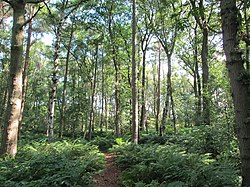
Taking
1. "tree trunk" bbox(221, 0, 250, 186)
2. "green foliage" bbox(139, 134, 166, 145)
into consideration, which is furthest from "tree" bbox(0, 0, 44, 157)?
"green foliage" bbox(139, 134, 166, 145)

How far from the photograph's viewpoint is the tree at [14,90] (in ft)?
21.2

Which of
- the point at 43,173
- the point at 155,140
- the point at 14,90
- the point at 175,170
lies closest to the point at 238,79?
the point at 175,170

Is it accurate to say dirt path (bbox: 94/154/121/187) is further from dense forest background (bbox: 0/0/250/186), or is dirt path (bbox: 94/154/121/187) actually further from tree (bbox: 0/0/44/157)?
tree (bbox: 0/0/44/157)

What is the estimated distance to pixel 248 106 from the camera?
12.5 feet

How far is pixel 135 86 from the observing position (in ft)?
34.5

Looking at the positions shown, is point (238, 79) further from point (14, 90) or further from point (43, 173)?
point (14, 90)

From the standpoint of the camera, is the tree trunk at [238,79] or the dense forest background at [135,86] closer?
the tree trunk at [238,79]

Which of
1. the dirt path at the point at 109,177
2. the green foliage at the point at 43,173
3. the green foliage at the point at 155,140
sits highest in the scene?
the green foliage at the point at 43,173

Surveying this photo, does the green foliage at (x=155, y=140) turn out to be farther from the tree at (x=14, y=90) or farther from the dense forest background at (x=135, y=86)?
the tree at (x=14, y=90)

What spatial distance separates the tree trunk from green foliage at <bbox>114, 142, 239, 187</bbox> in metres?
0.77

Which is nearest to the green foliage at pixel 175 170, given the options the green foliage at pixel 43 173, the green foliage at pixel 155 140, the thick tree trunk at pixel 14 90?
the green foliage at pixel 43 173

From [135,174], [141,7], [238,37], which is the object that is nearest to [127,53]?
[141,7]

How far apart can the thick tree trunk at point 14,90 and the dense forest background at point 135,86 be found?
0.04 meters

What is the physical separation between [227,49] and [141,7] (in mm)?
14010
